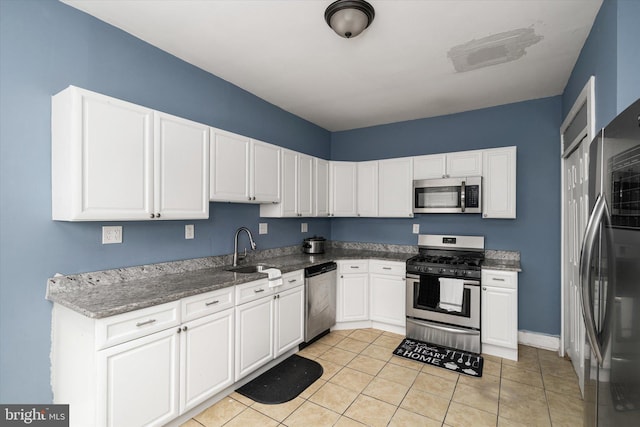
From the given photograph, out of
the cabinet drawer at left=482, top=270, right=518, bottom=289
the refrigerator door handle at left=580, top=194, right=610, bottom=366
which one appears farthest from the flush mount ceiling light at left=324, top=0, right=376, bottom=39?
the cabinet drawer at left=482, top=270, right=518, bottom=289

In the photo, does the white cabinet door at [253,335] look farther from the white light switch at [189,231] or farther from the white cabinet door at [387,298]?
the white cabinet door at [387,298]

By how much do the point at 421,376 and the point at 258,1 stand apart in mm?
3324

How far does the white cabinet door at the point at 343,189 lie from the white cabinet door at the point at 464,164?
1315 mm

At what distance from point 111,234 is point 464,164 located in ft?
12.0

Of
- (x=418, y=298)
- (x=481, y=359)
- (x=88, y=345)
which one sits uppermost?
(x=88, y=345)

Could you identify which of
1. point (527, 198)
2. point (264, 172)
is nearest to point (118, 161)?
point (264, 172)

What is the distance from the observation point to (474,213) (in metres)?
3.71

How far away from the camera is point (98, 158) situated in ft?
6.23

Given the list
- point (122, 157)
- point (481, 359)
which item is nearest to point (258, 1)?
point (122, 157)

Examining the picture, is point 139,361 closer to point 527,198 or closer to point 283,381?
point 283,381

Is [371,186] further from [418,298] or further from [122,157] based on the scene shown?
[122,157]

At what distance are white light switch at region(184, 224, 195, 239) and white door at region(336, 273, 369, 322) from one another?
1913 millimetres

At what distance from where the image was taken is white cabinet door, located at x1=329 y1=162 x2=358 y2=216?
434cm

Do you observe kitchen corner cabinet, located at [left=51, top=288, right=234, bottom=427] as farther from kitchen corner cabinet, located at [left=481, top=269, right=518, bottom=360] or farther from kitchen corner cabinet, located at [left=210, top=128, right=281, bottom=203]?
kitchen corner cabinet, located at [left=481, top=269, right=518, bottom=360]
